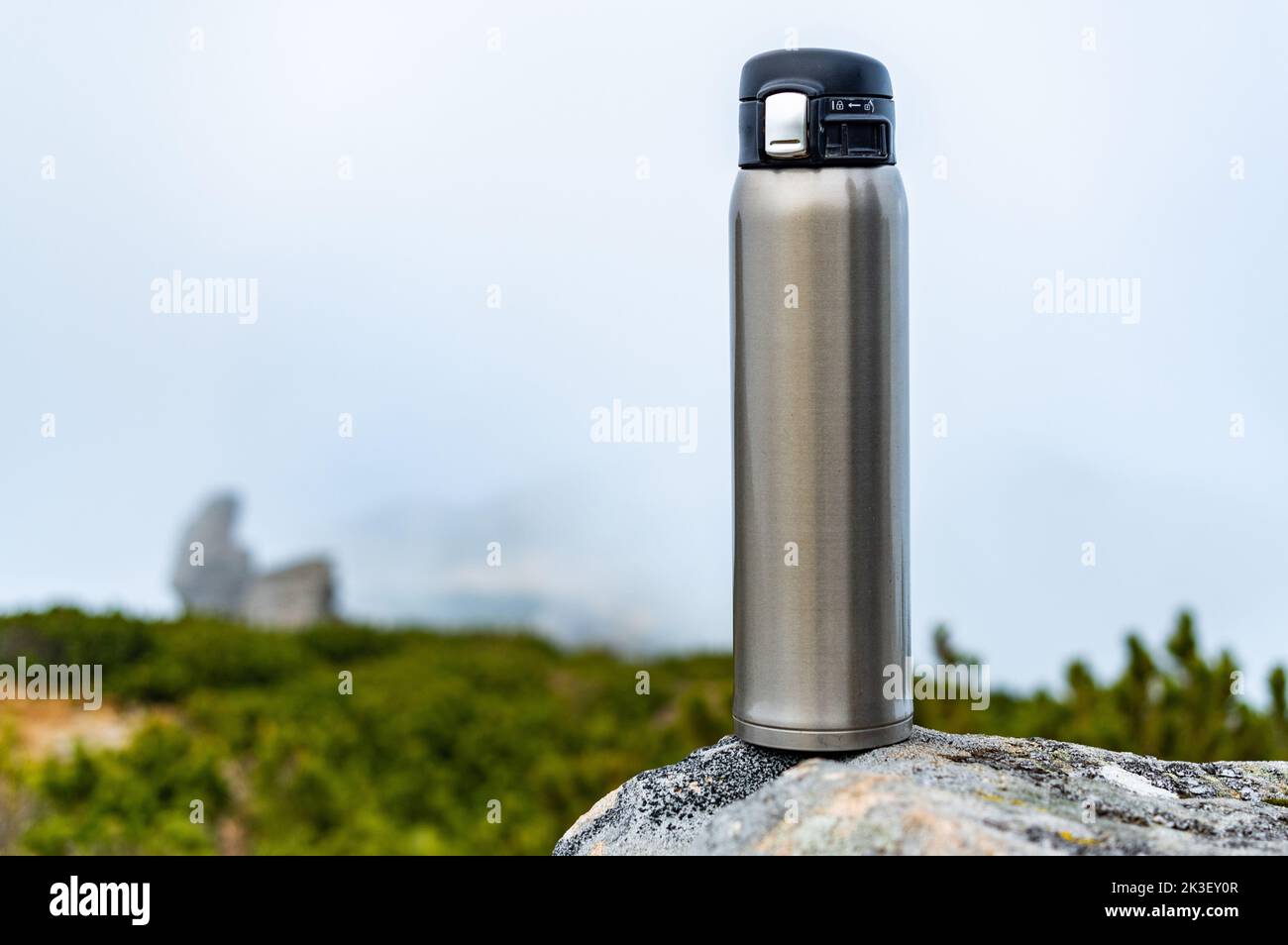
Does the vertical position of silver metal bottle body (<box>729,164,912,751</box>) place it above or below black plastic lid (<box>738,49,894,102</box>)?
below

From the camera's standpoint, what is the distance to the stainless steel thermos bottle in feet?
9.95

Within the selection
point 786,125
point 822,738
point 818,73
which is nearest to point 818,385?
point 786,125

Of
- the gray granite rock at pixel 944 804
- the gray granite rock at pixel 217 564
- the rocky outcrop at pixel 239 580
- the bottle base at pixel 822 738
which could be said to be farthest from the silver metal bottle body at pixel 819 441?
the gray granite rock at pixel 217 564

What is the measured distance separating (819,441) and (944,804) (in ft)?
3.12

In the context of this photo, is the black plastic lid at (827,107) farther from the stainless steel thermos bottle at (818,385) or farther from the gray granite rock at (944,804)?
the gray granite rock at (944,804)

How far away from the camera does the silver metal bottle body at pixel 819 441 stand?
3.05 metres

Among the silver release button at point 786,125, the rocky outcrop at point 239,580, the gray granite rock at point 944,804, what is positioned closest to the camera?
the gray granite rock at point 944,804

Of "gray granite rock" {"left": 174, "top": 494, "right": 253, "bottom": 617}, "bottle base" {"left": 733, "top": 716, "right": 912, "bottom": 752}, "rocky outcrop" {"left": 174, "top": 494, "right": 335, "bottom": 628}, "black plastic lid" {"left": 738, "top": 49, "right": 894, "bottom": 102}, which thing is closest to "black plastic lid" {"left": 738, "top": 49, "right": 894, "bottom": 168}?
"black plastic lid" {"left": 738, "top": 49, "right": 894, "bottom": 102}

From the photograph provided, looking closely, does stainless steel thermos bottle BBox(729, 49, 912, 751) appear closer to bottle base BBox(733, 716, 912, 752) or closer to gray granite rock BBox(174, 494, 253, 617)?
bottle base BBox(733, 716, 912, 752)

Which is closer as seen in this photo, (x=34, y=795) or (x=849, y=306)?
(x=849, y=306)
